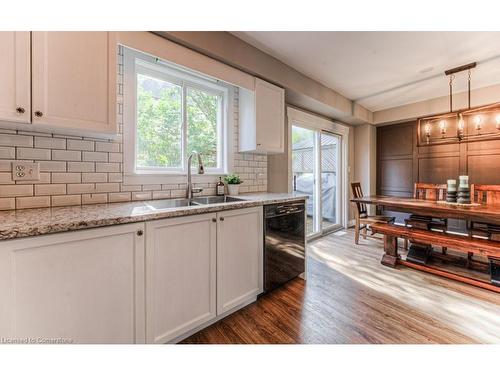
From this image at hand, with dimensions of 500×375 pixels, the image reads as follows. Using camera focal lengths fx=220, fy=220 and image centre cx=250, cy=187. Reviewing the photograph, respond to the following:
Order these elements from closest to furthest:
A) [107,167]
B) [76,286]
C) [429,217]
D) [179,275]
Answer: [76,286]
[179,275]
[107,167]
[429,217]

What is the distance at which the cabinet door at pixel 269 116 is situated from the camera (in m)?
2.50

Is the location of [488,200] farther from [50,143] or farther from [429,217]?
[50,143]

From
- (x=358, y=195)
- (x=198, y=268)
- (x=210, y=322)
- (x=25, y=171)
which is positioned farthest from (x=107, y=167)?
(x=358, y=195)

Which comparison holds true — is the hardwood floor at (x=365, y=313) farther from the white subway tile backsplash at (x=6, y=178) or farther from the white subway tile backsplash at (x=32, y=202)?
the white subway tile backsplash at (x=6, y=178)

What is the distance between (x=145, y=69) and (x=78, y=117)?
3.13ft

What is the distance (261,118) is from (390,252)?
236 centimetres

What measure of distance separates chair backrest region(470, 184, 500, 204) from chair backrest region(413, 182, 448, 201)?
1.18 ft

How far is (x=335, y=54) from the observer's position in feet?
8.27

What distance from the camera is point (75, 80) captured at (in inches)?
50.9

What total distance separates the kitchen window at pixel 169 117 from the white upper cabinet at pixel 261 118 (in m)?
0.23

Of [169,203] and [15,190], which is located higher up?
[15,190]

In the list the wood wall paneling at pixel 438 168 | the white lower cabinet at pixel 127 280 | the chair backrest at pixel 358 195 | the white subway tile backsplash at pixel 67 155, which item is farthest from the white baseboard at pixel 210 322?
the wood wall paneling at pixel 438 168
